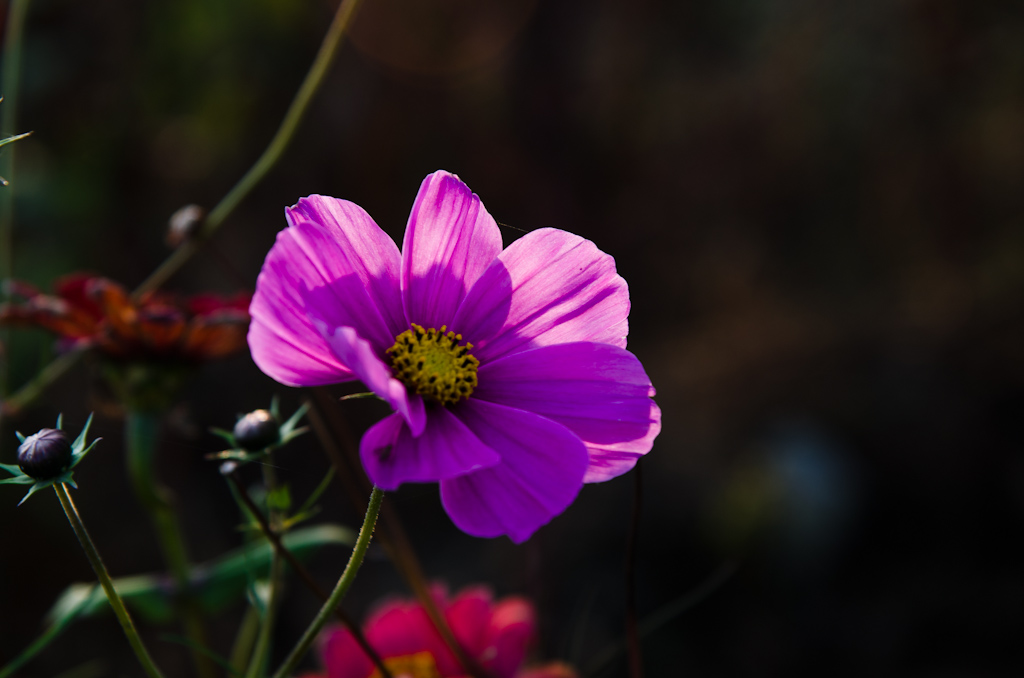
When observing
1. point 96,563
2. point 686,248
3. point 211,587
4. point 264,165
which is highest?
point 264,165

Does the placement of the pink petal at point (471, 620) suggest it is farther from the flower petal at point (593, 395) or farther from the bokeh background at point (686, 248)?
the bokeh background at point (686, 248)

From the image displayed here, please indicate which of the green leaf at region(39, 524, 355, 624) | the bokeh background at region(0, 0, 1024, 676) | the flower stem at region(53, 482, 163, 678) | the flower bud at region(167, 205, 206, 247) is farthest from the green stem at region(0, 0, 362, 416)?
the bokeh background at region(0, 0, 1024, 676)

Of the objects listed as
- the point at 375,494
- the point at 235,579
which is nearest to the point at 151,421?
the point at 235,579

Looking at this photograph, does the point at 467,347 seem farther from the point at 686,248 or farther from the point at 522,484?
the point at 686,248

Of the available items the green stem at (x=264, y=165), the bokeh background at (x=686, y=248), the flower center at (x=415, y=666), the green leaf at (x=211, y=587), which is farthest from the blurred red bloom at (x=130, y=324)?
the bokeh background at (x=686, y=248)

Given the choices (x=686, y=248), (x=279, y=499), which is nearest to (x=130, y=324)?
(x=279, y=499)

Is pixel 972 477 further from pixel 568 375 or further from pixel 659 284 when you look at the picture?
pixel 568 375
